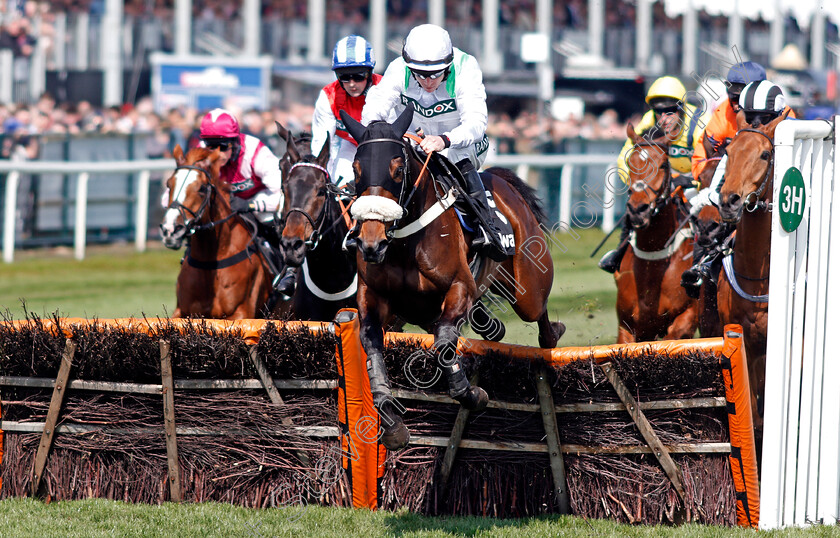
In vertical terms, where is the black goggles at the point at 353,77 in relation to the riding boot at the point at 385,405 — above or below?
above

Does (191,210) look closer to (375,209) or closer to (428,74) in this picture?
(428,74)

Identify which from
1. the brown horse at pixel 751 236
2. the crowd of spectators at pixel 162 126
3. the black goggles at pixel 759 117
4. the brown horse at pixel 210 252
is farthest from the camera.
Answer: the crowd of spectators at pixel 162 126

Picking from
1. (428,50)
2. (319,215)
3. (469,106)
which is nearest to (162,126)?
(319,215)

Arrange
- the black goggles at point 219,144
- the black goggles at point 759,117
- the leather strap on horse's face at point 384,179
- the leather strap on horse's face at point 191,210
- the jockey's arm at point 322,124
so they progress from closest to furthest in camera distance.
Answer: the leather strap on horse's face at point 384,179 → the black goggles at point 759,117 → the jockey's arm at point 322,124 → the leather strap on horse's face at point 191,210 → the black goggles at point 219,144

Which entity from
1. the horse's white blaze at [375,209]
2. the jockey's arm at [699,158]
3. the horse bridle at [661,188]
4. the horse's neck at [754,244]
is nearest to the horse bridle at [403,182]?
the horse's white blaze at [375,209]

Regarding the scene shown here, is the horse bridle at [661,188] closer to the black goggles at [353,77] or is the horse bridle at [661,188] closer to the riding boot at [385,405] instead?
the black goggles at [353,77]

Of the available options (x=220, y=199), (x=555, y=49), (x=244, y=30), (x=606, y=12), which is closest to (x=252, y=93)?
(x=244, y=30)

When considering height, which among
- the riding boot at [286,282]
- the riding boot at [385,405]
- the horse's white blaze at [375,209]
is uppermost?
the horse's white blaze at [375,209]

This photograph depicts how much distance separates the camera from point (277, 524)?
4652 millimetres

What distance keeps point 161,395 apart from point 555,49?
49.6 feet

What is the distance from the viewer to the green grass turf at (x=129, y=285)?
9.88m

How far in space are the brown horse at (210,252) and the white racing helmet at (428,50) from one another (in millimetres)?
2363

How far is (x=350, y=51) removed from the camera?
6.40m

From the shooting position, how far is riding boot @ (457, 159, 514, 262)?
5129 mm
